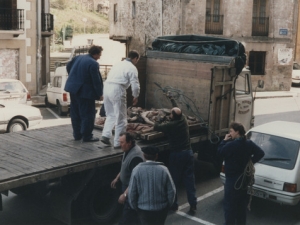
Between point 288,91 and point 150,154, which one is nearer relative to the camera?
point 150,154

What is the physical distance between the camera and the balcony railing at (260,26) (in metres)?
29.3

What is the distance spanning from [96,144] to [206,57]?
3155mm

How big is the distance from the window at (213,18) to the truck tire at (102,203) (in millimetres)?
22186

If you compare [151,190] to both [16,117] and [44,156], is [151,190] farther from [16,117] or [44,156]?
[16,117]

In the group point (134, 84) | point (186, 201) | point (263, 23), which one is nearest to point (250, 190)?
point (186, 201)

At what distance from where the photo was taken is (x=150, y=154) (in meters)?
5.50

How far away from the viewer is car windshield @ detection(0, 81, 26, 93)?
1636 centimetres

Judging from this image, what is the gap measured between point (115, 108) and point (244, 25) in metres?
22.4

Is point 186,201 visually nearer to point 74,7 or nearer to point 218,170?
point 218,170

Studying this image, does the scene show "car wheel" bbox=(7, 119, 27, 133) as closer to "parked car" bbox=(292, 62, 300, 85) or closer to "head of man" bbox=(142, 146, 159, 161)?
"head of man" bbox=(142, 146, 159, 161)

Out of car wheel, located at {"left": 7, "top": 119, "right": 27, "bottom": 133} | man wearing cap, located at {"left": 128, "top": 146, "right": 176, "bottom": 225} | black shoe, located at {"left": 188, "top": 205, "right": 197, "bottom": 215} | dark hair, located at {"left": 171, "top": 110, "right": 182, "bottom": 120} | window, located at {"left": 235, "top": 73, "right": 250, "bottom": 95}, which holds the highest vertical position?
window, located at {"left": 235, "top": 73, "right": 250, "bottom": 95}

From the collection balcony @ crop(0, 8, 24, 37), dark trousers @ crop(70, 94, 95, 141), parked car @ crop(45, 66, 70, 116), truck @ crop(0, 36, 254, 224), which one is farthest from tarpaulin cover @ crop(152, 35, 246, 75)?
balcony @ crop(0, 8, 24, 37)

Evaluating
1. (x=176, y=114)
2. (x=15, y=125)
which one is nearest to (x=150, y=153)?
(x=176, y=114)

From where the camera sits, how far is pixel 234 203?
7.13 metres
